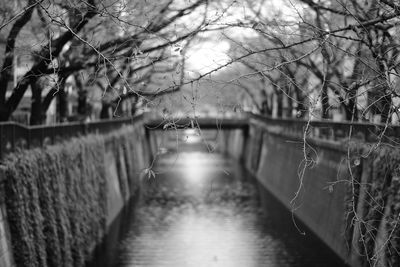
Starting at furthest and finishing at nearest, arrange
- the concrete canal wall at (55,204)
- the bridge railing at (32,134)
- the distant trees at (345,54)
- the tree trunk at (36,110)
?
the tree trunk at (36,110), the bridge railing at (32,134), the concrete canal wall at (55,204), the distant trees at (345,54)

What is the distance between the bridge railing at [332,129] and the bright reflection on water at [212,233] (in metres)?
3.59

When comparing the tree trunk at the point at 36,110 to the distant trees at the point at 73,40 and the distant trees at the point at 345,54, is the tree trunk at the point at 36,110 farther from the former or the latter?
the distant trees at the point at 345,54

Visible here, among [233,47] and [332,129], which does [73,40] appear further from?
[332,129]

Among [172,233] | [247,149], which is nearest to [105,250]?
[172,233]

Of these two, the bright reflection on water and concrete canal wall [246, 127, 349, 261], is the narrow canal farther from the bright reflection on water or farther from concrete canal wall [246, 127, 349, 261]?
concrete canal wall [246, 127, 349, 261]

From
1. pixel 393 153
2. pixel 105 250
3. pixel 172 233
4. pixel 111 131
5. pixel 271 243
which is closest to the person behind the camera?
pixel 393 153

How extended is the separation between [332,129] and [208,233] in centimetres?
1411

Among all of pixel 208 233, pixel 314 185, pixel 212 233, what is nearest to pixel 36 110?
pixel 208 233

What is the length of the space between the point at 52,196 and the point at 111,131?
15131mm

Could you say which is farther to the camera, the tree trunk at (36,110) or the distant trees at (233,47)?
the tree trunk at (36,110)

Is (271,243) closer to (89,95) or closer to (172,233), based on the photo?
(172,233)

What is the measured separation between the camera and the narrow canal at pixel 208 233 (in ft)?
61.2

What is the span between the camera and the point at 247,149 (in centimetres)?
5412

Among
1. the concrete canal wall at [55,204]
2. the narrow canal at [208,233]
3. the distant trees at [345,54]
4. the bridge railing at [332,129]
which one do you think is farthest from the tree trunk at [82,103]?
the distant trees at [345,54]
